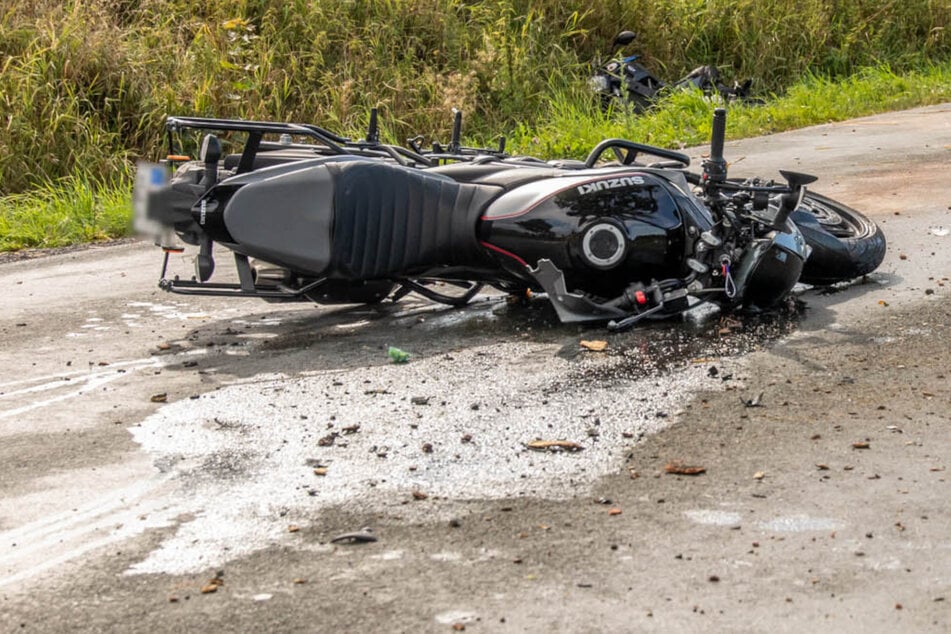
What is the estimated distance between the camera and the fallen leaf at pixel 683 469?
4.53 m

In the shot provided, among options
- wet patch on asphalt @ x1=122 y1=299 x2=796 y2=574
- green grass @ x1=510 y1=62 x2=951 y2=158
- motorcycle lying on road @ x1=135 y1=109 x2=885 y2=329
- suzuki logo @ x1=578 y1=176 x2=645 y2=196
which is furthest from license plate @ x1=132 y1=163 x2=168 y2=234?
green grass @ x1=510 y1=62 x2=951 y2=158

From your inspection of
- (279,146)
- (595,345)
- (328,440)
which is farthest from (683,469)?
(279,146)

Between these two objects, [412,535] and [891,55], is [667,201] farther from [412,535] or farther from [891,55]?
[891,55]

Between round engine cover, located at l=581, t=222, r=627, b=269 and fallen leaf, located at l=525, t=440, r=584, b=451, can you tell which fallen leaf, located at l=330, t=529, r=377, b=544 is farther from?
round engine cover, located at l=581, t=222, r=627, b=269

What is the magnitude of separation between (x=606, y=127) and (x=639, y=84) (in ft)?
7.21

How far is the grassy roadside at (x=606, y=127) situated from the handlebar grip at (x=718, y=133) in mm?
5574

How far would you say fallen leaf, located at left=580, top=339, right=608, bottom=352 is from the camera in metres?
6.07

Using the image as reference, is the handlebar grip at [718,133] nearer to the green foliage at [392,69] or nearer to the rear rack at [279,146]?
the rear rack at [279,146]

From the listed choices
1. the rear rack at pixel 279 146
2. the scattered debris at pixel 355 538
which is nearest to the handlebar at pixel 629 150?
the rear rack at pixel 279 146

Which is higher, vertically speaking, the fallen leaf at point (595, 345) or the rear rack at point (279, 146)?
the rear rack at point (279, 146)

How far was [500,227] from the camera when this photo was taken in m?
6.36

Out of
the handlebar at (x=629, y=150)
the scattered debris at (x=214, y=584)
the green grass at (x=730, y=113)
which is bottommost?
the scattered debris at (x=214, y=584)

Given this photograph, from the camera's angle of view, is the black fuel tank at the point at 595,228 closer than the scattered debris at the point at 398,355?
No

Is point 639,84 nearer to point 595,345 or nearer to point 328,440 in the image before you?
point 595,345
